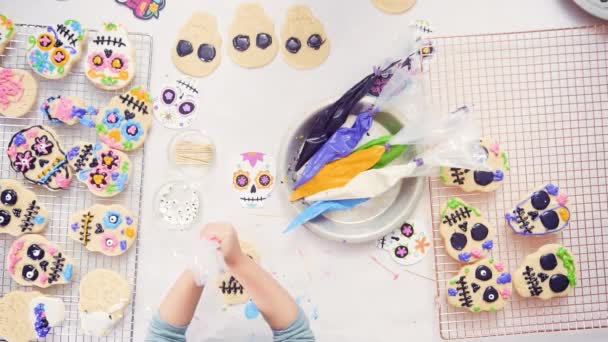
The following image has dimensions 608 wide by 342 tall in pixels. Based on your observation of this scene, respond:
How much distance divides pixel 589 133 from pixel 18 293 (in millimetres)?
1589

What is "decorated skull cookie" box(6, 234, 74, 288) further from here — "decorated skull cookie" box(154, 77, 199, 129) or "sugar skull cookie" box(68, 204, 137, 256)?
"decorated skull cookie" box(154, 77, 199, 129)

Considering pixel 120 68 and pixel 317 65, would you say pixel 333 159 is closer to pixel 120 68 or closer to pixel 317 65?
pixel 317 65

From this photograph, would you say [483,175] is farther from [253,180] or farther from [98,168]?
[98,168]

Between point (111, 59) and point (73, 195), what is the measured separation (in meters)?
0.38

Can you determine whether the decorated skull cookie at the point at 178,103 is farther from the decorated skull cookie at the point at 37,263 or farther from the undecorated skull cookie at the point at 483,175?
the undecorated skull cookie at the point at 483,175

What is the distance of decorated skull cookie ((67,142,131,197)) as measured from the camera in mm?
1496

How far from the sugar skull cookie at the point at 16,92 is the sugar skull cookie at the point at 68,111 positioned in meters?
0.04

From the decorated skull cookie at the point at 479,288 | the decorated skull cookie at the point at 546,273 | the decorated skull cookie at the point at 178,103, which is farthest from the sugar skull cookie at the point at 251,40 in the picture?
the decorated skull cookie at the point at 546,273

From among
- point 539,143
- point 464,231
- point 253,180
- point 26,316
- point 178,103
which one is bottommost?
point 26,316

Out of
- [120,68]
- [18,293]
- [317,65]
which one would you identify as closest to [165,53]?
[120,68]

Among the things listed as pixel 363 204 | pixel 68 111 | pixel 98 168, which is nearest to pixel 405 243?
pixel 363 204

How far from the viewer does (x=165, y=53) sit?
157 cm

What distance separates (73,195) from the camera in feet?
5.06

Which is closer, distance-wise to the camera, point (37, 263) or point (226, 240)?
point (226, 240)
